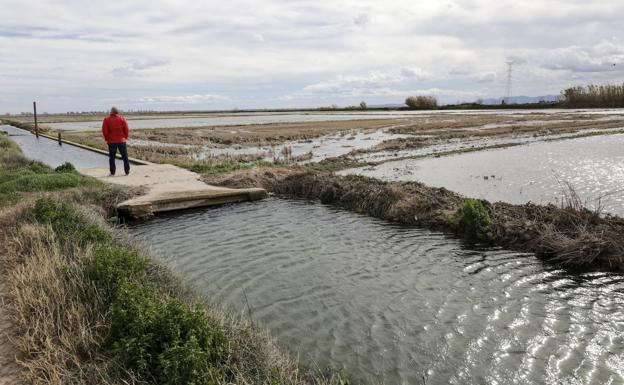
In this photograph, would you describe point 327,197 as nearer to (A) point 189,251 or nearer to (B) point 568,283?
(A) point 189,251

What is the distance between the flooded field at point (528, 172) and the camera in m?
15.2

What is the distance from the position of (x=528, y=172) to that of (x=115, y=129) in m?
15.8

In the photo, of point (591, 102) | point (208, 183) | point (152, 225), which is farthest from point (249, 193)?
point (591, 102)

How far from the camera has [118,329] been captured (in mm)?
5254

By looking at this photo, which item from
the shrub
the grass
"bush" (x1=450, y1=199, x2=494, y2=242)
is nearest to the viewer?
the grass

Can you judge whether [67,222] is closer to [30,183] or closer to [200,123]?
[30,183]

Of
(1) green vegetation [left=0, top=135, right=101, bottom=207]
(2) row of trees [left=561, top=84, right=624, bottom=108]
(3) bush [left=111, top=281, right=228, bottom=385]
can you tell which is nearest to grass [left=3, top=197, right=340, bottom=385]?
(3) bush [left=111, top=281, right=228, bottom=385]

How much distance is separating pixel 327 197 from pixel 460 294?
26.8 ft

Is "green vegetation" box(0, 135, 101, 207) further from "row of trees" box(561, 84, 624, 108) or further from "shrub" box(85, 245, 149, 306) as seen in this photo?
"row of trees" box(561, 84, 624, 108)

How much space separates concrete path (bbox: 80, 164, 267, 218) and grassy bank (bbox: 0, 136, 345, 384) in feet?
17.7

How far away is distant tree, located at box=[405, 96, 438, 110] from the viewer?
373ft

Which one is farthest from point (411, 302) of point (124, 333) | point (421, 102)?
point (421, 102)

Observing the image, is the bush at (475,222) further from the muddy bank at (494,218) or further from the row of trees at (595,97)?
the row of trees at (595,97)

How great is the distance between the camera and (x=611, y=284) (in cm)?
824
